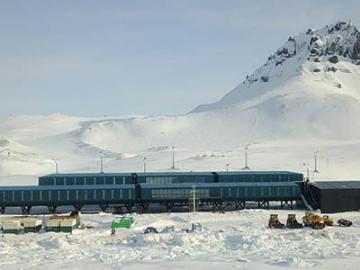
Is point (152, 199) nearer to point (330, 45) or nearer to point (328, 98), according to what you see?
point (328, 98)

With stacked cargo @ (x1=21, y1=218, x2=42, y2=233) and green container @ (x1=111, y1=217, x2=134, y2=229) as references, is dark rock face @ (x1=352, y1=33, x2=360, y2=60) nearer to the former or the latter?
green container @ (x1=111, y1=217, x2=134, y2=229)

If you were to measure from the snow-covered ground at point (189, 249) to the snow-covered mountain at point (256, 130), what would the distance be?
3424 cm

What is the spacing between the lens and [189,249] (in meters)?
26.8

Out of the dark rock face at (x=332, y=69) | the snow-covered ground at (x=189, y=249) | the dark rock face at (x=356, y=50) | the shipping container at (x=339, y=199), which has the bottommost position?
the snow-covered ground at (x=189, y=249)

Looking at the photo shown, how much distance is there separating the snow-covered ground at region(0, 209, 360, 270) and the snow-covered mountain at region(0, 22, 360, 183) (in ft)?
112

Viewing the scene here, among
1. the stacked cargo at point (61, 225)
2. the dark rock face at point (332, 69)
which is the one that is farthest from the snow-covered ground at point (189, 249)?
the dark rock face at point (332, 69)

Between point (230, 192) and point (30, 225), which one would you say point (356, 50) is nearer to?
point (230, 192)

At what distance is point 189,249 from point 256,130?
9440 centimetres

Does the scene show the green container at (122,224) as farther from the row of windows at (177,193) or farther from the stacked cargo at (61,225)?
the row of windows at (177,193)

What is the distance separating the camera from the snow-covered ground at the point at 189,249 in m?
23.5

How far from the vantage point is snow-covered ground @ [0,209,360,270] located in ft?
77.0

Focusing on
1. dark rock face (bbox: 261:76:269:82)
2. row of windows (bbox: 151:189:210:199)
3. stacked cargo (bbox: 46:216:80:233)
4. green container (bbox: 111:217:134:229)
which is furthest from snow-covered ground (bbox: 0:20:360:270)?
row of windows (bbox: 151:189:210:199)

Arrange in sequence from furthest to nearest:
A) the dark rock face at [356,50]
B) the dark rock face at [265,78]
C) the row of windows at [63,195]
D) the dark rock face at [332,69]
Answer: the dark rock face at [265,78] → the dark rock face at [332,69] → the dark rock face at [356,50] → the row of windows at [63,195]

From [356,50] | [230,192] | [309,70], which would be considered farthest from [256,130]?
[230,192]
